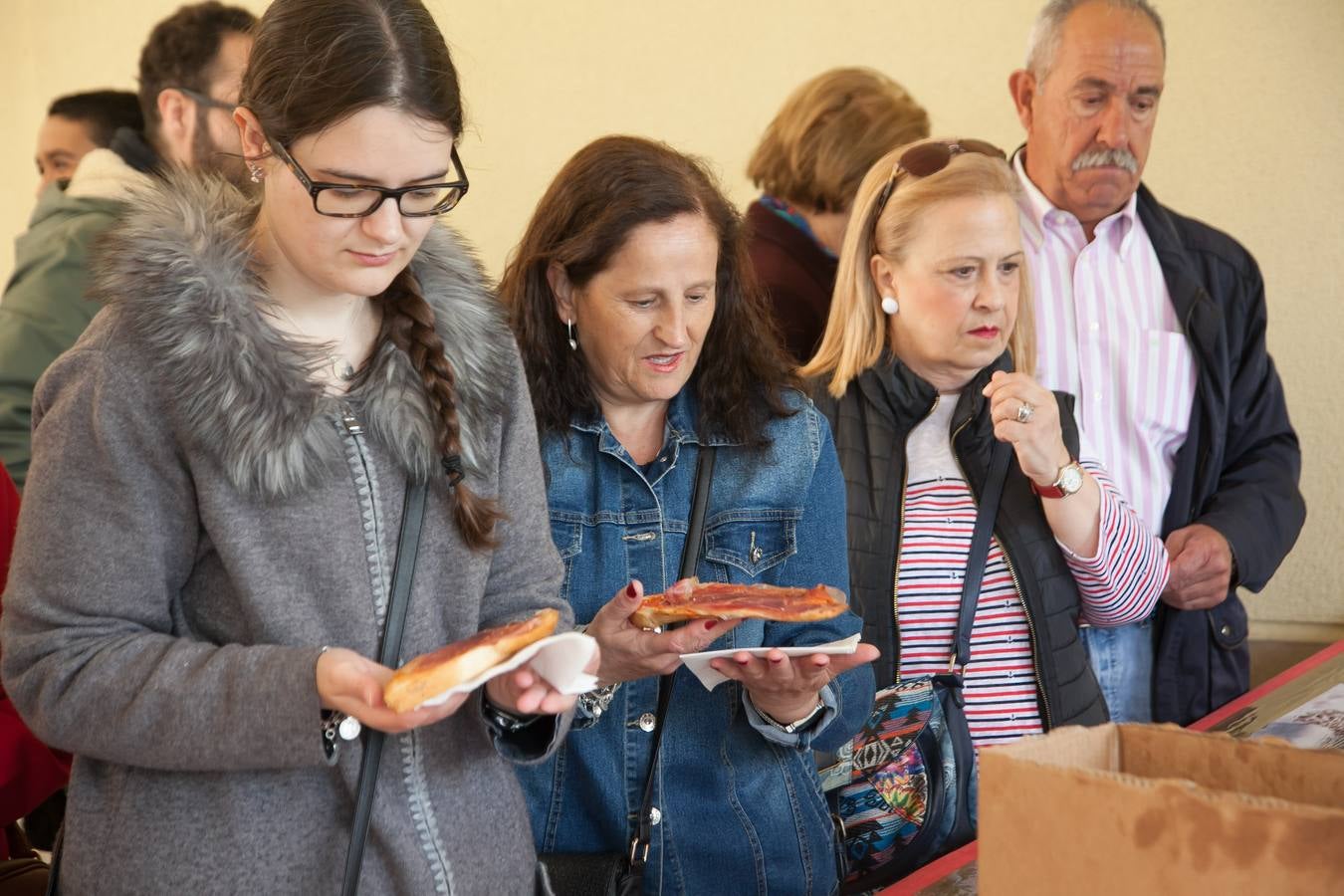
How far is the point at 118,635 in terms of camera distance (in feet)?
4.50

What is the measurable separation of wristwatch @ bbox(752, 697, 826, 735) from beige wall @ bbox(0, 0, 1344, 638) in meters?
2.50

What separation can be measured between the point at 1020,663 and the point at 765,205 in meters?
1.50

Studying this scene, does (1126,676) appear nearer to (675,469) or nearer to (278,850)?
(675,469)

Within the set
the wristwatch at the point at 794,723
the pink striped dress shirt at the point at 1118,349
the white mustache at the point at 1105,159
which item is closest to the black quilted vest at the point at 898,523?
the wristwatch at the point at 794,723

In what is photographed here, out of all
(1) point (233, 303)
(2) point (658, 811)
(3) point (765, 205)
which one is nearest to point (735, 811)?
(2) point (658, 811)

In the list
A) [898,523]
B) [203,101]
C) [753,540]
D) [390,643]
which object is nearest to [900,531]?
[898,523]

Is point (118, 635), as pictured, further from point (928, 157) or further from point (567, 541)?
point (928, 157)

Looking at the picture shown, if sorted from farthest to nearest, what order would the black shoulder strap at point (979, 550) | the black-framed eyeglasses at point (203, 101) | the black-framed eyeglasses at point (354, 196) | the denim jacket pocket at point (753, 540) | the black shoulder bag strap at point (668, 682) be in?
the black-framed eyeglasses at point (203, 101), the black shoulder strap at point (979, 550), the denim jacket pocket at point (753, 540), the black shoulder bag strap at point (668, 682), the black-framed eyeglasses at point (354, 196)

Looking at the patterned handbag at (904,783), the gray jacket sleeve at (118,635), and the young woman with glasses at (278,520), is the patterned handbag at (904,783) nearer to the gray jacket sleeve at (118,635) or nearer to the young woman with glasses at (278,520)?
the young woman with glasses at (278,520)

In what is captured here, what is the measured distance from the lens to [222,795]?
1415 mm

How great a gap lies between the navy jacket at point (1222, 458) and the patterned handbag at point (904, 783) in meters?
0.84

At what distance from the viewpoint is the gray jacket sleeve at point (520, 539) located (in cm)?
165

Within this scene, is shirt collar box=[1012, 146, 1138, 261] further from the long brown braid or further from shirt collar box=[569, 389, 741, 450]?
the long brown braid

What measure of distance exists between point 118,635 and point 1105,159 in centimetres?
239
